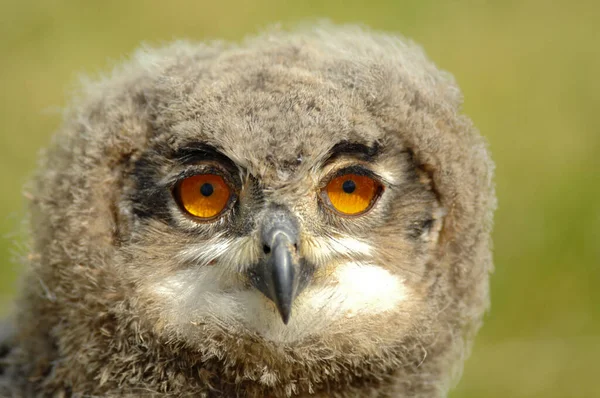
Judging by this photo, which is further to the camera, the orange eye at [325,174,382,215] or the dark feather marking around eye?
the dark feather marking around eye

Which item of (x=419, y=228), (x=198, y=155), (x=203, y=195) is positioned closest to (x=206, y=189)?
(x=203, y=195)

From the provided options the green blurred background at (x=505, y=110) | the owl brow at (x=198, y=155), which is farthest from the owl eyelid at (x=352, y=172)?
the green blurred background at (x=505, y=110)

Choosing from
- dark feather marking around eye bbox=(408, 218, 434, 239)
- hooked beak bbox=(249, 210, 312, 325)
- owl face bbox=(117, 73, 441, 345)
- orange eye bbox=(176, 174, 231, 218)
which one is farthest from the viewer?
dark feather marking around eye bbox=(408, 218, 434, 239)

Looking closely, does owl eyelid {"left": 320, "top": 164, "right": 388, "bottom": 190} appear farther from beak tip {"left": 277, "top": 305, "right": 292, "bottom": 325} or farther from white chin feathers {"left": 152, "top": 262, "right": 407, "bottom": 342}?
beak tip {"left": 277, "top": 305, "right": 292, "bottom": 325}

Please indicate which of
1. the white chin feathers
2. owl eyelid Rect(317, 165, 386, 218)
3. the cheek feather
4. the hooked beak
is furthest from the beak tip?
owl eyelid Rect(317, 165, 386, 218)

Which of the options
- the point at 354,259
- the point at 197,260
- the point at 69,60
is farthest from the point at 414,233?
the point at 69,60

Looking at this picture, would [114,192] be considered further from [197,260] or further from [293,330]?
[293,330]
